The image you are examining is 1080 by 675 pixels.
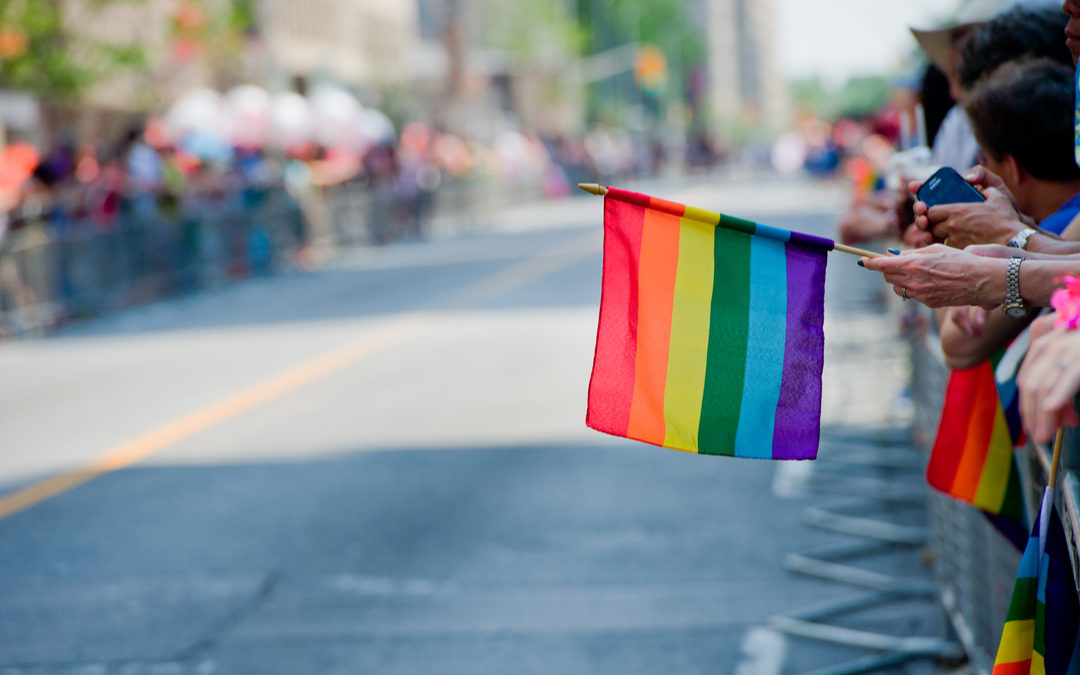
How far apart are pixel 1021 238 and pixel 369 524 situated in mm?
4888

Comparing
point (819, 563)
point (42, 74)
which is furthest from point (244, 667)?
point (42, 74)

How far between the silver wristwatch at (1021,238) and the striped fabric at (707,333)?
0.46 meters

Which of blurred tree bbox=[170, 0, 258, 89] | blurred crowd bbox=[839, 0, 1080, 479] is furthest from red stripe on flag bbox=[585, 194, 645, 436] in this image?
blurred tree bbox=[170, 0, 258, 89]

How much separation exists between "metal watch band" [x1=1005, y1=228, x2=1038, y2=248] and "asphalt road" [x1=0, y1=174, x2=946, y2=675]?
250 cm

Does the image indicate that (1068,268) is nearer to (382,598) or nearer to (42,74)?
(382,598)

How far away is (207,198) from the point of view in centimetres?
2306

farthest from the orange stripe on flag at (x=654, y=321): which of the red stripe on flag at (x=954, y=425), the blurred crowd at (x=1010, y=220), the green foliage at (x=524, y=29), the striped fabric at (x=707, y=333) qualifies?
the green foliage at (x=524, y=29)

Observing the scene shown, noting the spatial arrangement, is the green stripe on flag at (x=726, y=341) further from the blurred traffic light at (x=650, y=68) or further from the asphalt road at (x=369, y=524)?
the blurred traffic light at (x=650, y=68)

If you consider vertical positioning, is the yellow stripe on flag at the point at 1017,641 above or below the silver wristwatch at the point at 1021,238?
below

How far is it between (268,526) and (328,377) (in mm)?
4939

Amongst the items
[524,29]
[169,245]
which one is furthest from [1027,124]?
[524,29]

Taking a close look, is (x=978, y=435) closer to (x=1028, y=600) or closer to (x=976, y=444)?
(x=976, y=444)

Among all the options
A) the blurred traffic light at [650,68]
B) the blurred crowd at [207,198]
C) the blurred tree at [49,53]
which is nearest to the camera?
the blurred crowd at [207,198]

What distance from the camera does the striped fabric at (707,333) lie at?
3.39 m
